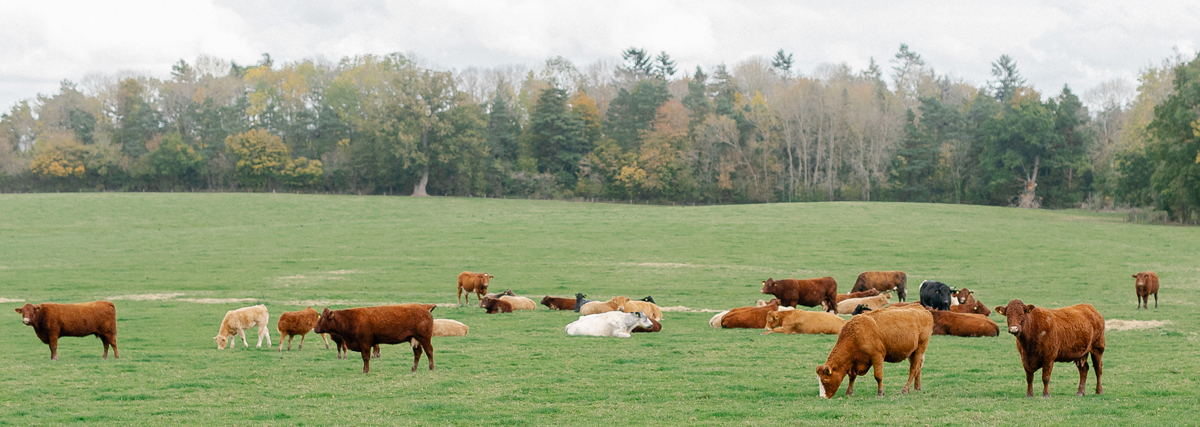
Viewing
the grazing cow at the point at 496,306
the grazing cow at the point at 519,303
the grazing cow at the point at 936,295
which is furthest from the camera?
the grazing cow at the point at 519,303

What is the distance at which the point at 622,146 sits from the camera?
9750 cm

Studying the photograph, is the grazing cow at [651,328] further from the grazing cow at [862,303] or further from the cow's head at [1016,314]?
the cow's head at [1016,314]

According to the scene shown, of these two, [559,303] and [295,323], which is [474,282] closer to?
[559,303]

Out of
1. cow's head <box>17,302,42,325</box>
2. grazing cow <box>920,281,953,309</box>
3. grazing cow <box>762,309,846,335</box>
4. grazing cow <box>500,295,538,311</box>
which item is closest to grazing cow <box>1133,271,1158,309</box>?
grazing cow <box>920,281,953,309</box>

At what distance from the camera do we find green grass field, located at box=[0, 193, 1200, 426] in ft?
31.5

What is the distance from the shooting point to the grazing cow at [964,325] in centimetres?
1598

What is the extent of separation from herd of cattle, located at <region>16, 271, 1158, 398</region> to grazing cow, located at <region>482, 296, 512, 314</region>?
25 mm

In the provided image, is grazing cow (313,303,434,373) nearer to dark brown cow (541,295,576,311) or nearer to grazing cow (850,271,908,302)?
dark brown cow (541,295,576,311)

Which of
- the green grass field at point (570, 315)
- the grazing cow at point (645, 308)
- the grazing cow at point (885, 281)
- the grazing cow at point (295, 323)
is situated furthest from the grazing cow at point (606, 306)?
the grazing cow at point (885, 281)

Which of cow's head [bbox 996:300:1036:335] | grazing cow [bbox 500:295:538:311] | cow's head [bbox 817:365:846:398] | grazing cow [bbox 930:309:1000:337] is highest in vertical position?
cow's head [bbox 996:300:1036:335]

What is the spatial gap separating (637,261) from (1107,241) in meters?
24.5

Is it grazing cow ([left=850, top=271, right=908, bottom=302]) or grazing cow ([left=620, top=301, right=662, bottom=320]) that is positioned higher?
grazing cow ([left=850, top=271, right=908, bottom=302])

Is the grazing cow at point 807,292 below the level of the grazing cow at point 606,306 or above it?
above

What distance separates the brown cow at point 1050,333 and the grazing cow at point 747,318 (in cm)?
859
